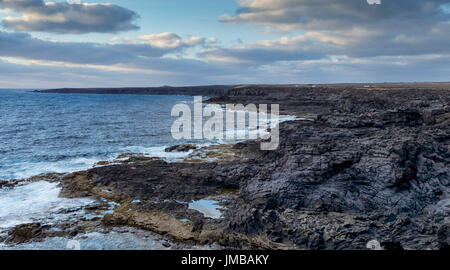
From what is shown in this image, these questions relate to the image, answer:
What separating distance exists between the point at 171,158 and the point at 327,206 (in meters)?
15.5

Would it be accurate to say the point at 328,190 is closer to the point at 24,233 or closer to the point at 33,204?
the point at 24,233

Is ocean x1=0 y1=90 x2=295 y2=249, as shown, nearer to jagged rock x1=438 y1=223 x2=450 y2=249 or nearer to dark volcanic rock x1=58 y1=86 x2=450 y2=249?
dark volcanic rock x1=58 y1=86 x2=450 y2=249

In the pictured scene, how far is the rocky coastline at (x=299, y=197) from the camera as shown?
35.1 feet

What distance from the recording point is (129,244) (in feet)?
38.2

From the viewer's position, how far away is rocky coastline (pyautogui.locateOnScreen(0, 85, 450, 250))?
10.7 metres

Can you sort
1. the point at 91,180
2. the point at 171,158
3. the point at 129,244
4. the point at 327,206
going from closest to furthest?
the point at 129,244
the point at 327,206
the point at 91,180
the point at 171,158

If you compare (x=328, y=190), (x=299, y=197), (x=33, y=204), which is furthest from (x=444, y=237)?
(x=33, y=204)

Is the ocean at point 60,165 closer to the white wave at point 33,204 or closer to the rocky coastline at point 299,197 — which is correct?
the white wave at point 33,204

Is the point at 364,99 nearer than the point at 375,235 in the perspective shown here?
No

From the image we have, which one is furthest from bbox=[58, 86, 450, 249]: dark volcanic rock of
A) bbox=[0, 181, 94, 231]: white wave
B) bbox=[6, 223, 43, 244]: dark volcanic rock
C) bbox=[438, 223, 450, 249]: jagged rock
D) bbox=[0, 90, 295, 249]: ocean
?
bbox=[6, 223, 43, 244]: dark volcanic rock

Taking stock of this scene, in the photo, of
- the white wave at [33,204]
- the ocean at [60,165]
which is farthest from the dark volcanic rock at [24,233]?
the white wave at [33,204]
